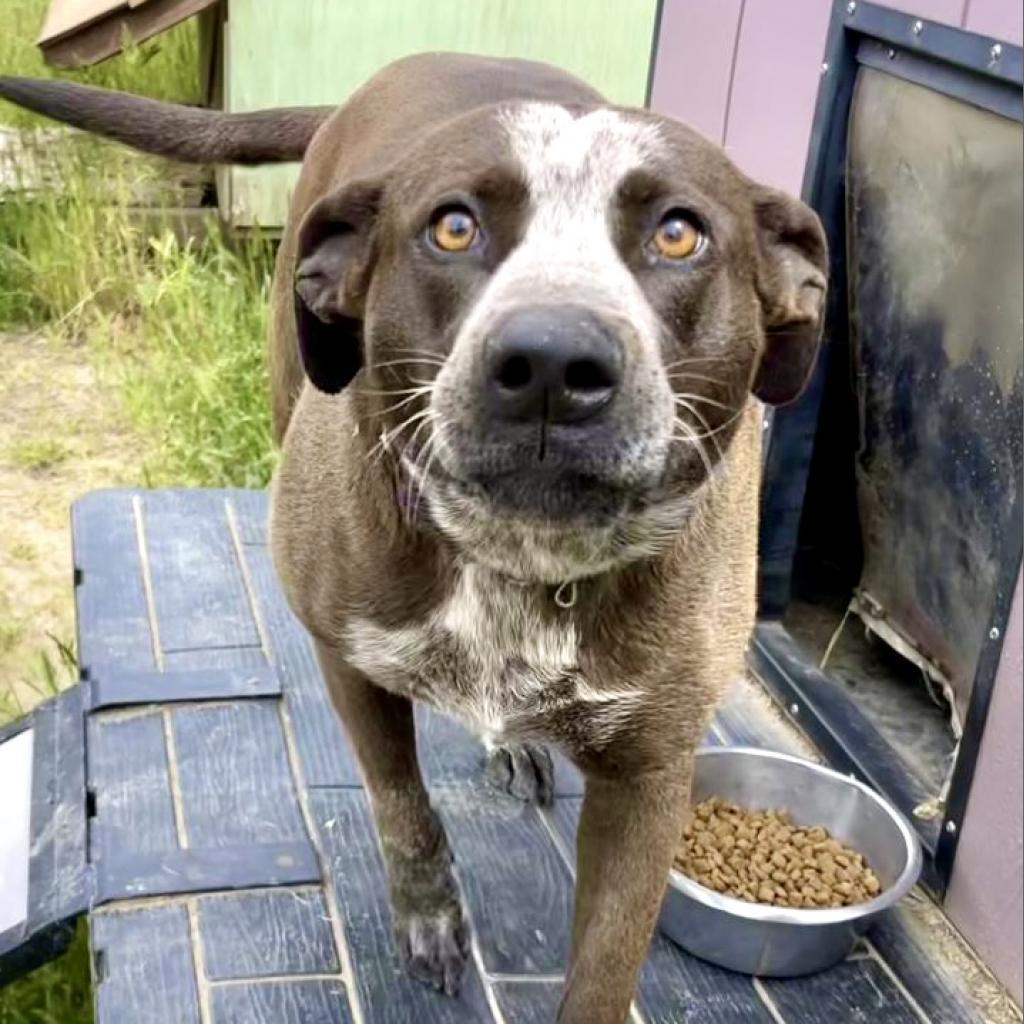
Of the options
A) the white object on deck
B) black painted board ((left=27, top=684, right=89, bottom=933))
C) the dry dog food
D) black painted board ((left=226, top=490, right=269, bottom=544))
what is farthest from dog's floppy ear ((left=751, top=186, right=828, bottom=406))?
black painted board ((left=226, top=490, right=269, bottom=544))

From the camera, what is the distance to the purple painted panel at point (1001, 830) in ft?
8.50

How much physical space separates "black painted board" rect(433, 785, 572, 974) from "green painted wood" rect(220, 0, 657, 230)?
9.92ft

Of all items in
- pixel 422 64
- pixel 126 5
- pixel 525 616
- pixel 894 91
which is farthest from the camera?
pixel 126 5

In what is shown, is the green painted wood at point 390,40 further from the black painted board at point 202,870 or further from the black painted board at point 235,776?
the black painted board at point 202,870

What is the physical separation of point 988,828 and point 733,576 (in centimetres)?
72

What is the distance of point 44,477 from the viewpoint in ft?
15.9

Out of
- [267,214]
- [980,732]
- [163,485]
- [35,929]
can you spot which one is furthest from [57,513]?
[980,732]

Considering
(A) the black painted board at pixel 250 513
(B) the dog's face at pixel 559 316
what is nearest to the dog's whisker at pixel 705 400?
(B) the dog's face at pixel 559 316

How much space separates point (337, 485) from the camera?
7.54 feet

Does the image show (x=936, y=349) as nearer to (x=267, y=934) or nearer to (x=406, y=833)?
(x=406, y=833)

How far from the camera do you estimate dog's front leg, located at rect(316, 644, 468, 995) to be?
2463mm

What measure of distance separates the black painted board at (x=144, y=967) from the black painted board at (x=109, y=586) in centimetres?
72

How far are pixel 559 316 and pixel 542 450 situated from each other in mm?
166

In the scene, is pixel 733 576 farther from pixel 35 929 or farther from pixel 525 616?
pixel 35 929
